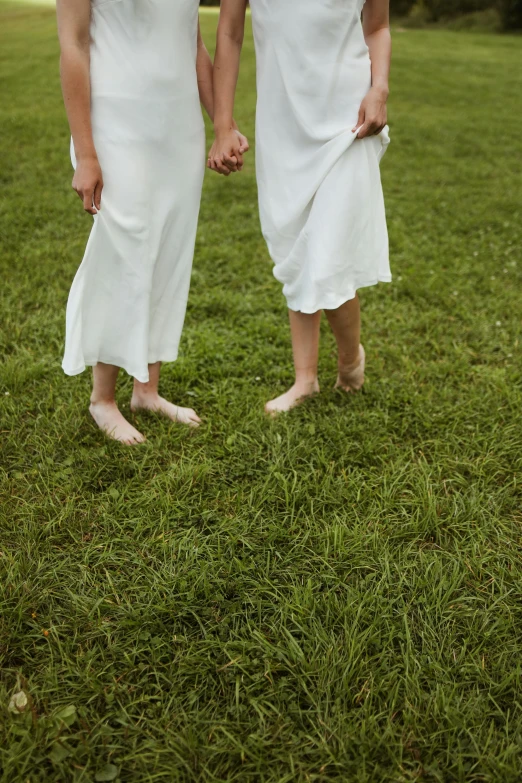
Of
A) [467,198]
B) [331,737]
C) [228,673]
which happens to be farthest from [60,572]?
[467,198]

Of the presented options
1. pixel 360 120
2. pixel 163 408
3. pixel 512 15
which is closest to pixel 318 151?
pixel 360 120

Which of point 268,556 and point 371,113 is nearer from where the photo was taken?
point 268,556

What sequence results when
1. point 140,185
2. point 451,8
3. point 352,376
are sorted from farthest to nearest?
point 451,8, point 352,376, point 140,185

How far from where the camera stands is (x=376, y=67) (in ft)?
7.65

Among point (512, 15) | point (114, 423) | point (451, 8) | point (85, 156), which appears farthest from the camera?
point (451, 8)

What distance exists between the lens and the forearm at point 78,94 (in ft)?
6.51

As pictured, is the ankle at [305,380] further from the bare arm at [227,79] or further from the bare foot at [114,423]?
the bare arm at [227,79]

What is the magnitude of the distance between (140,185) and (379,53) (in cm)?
105

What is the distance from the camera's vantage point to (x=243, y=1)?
229cm

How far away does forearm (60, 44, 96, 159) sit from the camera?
6.51ft

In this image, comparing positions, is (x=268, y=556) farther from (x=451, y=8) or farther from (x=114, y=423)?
(x=451, y=8)

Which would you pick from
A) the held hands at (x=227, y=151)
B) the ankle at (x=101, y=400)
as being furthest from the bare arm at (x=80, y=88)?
the ankle at (x=101, y=400)

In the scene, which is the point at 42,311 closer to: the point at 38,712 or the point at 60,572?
the point at 60,572

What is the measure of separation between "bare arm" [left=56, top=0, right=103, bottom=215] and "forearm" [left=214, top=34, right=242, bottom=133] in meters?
0.49
